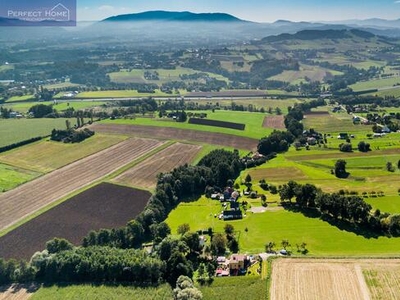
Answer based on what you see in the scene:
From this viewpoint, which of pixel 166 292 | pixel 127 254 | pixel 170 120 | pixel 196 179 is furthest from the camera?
pixel 170 120

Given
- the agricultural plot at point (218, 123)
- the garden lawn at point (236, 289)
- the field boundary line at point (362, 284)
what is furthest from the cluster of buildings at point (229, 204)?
the agricultural plot at point (218, 123)

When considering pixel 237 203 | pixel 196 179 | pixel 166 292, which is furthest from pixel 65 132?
pixel 166 292

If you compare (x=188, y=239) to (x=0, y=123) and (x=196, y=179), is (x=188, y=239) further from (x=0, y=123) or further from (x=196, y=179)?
(x=0, y=123)

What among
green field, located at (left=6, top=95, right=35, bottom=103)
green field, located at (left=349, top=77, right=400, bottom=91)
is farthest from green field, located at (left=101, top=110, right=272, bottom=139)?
green field, located at (left=349, top=77, right=400, bottom=91)

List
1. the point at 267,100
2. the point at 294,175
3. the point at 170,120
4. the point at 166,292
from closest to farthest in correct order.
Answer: the point at 166,292
the point at 294,175
the point at 170,120
the point at 267,100

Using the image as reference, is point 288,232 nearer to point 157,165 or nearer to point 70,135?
point 157,165

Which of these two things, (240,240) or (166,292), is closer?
(166,292)

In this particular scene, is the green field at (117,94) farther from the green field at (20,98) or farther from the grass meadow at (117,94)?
the green field at (20,98)

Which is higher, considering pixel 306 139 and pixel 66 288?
pixel 306 139
